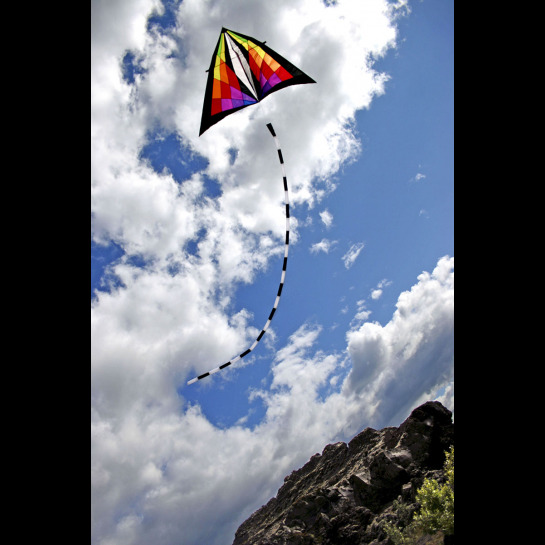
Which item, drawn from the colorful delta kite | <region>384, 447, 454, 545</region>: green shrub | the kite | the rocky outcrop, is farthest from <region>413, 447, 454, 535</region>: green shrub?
the colorful delta kite

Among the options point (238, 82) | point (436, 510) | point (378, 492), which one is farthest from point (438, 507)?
point (238, 82)

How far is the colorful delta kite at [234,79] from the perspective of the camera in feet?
48.8

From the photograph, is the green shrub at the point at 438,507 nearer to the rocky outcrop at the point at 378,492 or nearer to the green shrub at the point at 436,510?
the green shrub at the point at 436,510

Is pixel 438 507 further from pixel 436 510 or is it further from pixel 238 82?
pixel 238 82

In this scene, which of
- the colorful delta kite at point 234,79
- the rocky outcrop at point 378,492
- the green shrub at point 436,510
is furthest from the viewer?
the rocky outcrop at point 378,492

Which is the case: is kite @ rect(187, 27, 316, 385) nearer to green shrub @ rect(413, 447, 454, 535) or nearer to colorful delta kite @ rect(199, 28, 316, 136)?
colorful delta kite @ rect(199, 28, 316, 136)

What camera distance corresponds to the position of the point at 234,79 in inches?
615

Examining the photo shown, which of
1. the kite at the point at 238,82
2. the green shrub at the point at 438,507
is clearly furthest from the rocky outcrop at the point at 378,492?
the kite at the point at 238,82
